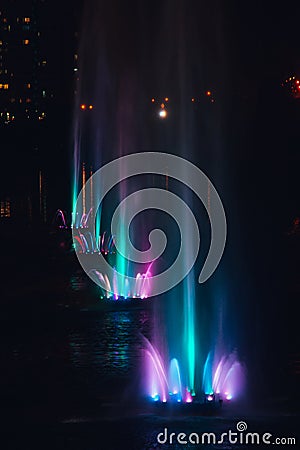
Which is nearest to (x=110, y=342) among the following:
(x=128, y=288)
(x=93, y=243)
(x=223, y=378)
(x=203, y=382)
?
(x=223, y=378)

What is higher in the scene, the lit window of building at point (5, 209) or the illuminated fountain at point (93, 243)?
the lit window of building at point (5, 209)

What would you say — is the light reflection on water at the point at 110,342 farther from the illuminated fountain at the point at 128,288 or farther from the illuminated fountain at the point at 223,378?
the illuminated fountain at the point at 128,288

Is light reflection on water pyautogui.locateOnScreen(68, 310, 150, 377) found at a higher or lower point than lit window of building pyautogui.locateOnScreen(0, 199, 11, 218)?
lower

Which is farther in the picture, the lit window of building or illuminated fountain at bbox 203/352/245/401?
the lit window of building

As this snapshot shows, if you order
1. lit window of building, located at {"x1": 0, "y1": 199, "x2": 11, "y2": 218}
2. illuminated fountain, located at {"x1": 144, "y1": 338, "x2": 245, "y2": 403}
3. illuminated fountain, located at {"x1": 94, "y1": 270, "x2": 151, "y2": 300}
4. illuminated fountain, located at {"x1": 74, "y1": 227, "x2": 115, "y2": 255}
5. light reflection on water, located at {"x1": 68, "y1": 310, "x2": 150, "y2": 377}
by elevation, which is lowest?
illuminated fountain, located at {"x1": 144, "y1": 338, "x2": 245, "y2": 403}

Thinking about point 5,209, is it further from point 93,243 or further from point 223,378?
point 223,378

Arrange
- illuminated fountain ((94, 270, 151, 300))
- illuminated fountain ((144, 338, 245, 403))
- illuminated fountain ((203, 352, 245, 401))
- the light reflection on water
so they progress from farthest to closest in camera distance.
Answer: illuminated fountain ((94, 270, 151, 300)), the light reflection on water, illuminated fountain ((203, 352, 245, 401)), illuminated fountain ((144, 338, 245, 403))

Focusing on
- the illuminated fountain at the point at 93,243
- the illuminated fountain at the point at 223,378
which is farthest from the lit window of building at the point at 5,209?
the illuminated fountain at the point at 223,378

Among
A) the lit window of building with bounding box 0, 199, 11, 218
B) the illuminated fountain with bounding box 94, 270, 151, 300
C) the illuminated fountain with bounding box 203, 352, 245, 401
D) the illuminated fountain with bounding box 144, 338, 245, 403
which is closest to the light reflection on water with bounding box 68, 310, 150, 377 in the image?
the illuminated fountain with bounding box 144, 338, 245, 403

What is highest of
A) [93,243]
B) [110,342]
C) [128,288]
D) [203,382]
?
[93,243]

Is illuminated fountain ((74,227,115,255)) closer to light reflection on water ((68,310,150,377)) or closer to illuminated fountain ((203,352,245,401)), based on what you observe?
light reflection on water ((68,310,150,377))

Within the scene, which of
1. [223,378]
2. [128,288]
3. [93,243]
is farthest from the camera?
[93,243]

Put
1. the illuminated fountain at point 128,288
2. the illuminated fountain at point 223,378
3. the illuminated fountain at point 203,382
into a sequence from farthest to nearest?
1. the illuminated fountain at point 128,288
2. the illuminated fountain at point 223,378
3. the illuminated fountain at point 203,382

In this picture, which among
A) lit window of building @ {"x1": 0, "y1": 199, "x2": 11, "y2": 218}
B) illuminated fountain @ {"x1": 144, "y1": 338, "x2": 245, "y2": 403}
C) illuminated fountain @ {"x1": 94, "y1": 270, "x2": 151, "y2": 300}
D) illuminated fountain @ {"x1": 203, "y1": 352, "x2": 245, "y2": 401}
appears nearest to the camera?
illuminated fountain @ {"x1": 144, "y1": 338, "x2": 245, "y2": 403}
